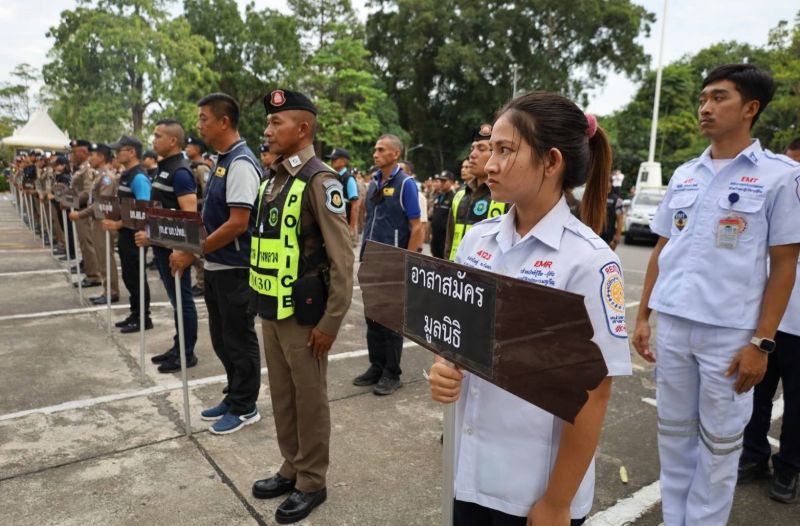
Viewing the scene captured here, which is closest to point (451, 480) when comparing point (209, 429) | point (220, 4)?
point (209, 429)

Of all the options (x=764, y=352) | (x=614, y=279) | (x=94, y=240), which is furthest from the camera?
(x=94, y=240)

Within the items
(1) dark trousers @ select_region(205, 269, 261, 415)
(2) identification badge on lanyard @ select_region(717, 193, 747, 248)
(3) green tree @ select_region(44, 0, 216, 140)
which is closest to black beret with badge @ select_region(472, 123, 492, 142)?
(2) identification badge on lanyard @ select_region(717, 193, 747, 248)

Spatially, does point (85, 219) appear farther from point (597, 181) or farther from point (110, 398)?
point (597, 181)

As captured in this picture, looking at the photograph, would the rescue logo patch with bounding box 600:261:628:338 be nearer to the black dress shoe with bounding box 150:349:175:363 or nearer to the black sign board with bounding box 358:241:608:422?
the black sign board with bounding box 358:241:608:422

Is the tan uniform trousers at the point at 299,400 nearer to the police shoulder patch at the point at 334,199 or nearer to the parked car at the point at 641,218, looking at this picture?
the police shoulder patch at the point at 334,199

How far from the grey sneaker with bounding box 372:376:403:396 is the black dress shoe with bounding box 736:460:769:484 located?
92.5 inches

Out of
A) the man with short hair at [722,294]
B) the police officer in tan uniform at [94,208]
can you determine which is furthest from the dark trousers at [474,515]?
the police officer in tan uniform at [94,208]

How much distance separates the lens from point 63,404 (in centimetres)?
389

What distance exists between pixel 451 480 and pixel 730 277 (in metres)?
1.62

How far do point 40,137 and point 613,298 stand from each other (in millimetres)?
25732

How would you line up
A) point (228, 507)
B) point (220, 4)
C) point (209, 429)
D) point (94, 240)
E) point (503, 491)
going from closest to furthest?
point (503, 491) → point (228, 507) → point (209, 429) → point (94, 240) → point (220, 4)

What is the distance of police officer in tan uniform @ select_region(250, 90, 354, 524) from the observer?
8.37 ft

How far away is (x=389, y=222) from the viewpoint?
15.3ft

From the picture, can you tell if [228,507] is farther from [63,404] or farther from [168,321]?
[168,321]
